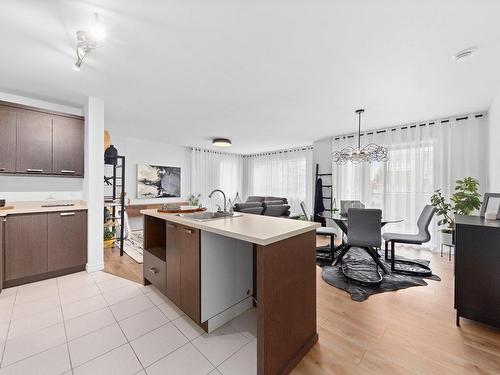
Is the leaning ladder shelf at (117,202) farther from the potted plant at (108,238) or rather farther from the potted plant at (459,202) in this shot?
the potted plant at (459,202)

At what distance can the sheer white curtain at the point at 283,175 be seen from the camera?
276 inches

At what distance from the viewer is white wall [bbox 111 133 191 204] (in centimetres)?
575

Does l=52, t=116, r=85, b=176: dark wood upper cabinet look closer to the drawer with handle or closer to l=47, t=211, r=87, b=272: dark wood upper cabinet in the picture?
l=47, t=211, r=87, b=272: dark wood upper cabinet

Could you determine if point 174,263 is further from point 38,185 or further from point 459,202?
point 459,202

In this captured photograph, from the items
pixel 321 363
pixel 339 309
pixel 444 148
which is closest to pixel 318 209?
pixel 444 148

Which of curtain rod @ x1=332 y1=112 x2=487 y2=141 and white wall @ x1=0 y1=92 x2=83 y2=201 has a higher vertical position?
curtain rod @ x1=332 y1=112 x2=487 y2=141

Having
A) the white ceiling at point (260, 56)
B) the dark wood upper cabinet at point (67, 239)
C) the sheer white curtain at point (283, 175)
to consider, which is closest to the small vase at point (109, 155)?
the white ceiling at point (260, 56)

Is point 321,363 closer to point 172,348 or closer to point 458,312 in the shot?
point 172,348

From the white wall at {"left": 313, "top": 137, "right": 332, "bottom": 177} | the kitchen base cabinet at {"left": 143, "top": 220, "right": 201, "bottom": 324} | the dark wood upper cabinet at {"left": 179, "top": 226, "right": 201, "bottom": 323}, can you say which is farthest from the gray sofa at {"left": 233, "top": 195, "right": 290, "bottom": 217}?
the dark wood upper cabinet at {"left": 179, "top": 226, "right": 201, "bottom": 323}

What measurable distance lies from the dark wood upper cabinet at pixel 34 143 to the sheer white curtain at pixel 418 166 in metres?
5.67

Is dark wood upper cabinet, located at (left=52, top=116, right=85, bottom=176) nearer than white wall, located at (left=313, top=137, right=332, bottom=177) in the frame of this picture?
Yes

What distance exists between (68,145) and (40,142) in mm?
290

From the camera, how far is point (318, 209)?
5730mm

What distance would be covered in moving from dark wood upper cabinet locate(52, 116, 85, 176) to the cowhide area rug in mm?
3849
